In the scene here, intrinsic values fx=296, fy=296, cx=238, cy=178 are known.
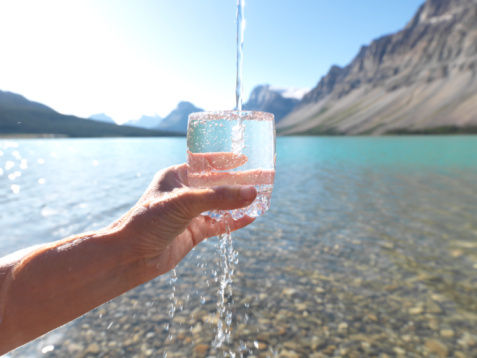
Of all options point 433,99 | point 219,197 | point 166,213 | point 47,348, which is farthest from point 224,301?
point 433,99

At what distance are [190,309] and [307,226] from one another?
510cm

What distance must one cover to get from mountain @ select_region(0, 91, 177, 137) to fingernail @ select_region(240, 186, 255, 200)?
14186 cm

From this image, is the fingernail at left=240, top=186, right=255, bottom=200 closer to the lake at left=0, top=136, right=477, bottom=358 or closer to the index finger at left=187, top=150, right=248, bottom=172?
the index finger at left=187, top=150, right=248, bottom=172

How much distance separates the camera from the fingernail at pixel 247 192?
6.12 ft

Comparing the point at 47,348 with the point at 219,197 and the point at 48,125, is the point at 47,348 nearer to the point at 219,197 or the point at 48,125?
the point at 219,197

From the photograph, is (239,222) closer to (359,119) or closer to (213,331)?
(213,331)

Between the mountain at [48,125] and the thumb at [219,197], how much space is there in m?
142

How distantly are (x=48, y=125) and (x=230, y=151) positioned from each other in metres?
191

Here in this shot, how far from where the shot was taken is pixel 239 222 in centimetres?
271

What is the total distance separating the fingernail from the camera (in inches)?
Answer: 73.5

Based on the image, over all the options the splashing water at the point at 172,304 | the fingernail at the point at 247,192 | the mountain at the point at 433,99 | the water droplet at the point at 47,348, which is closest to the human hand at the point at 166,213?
the fingernail at the point at 247,192

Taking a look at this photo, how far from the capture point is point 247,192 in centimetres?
188

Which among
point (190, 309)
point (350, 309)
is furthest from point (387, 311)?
point (190, 309)

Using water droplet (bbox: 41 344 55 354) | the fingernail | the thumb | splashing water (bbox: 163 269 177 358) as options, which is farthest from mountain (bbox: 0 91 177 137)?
the fingernail
